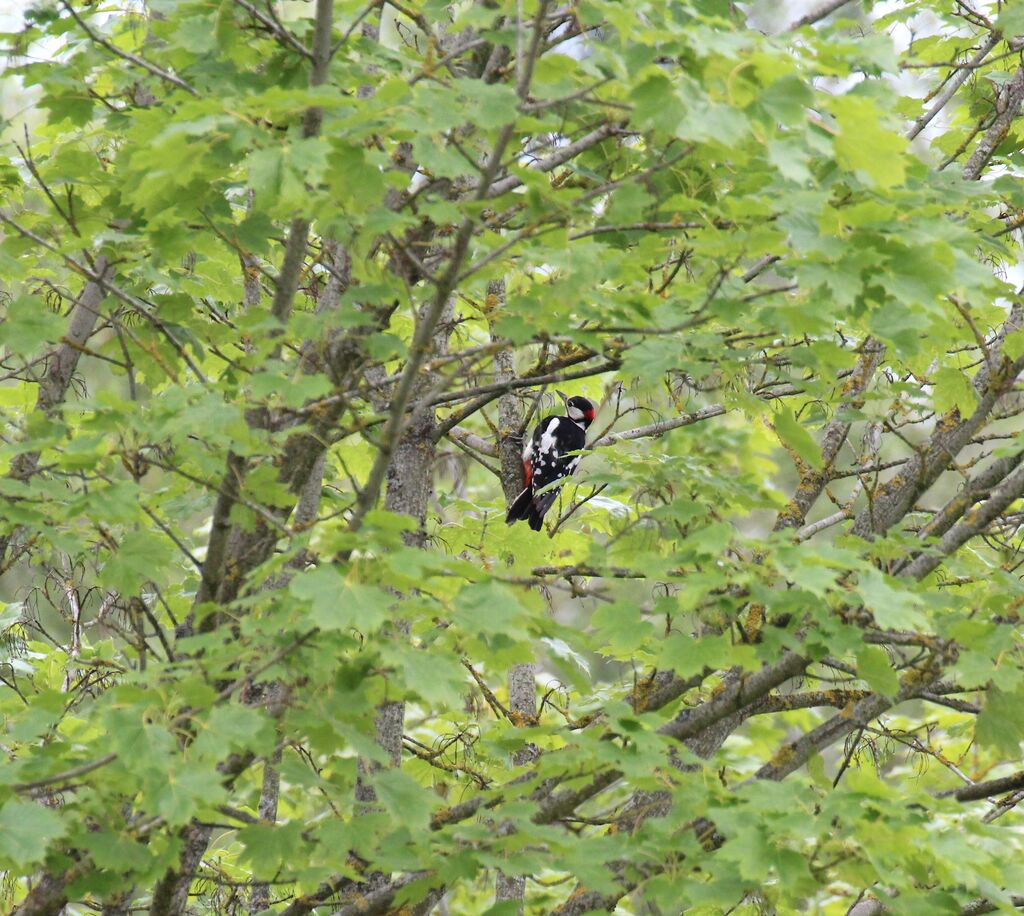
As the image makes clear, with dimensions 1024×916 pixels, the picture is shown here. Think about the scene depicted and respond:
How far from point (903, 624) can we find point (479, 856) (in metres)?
1.18

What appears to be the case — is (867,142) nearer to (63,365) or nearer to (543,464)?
(63,365)

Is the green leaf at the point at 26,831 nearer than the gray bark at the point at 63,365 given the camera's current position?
Yes

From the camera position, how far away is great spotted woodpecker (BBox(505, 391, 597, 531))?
513 centimetres

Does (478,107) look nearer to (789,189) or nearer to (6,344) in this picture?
(789,189)

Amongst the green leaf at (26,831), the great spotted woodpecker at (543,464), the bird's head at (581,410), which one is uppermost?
the green leaf at (26,831)

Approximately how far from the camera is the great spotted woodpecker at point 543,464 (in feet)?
16.8

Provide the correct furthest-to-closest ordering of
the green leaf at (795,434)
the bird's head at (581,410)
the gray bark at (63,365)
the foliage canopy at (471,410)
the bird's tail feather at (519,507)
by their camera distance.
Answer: the bird's head at (581,410)
the bird's tail feather at (519,507)
the gray bark at (63,365)
the green leaf at (795,434)
the foliage canopy at (471,410)

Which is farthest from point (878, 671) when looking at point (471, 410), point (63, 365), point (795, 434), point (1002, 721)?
point (63, 365)

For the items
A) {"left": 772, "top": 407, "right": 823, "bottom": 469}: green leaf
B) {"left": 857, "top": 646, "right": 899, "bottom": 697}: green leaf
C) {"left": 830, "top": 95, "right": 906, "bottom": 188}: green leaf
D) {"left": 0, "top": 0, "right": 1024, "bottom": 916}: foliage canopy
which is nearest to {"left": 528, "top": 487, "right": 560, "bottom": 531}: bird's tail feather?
{"left": 0, "top": 0, "right": 1024, "bottom": 916}: foliage canopy

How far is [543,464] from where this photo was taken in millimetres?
6238

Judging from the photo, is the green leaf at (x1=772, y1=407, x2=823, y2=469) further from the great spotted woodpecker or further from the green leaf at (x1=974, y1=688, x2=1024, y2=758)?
the great spotted woodpecker

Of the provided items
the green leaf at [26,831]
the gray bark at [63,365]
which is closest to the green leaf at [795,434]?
the green leaf at [26,831]

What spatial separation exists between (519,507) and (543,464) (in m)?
1.13

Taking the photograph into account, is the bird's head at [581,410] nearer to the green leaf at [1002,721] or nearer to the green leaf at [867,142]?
the green leaf at [1002,721]
